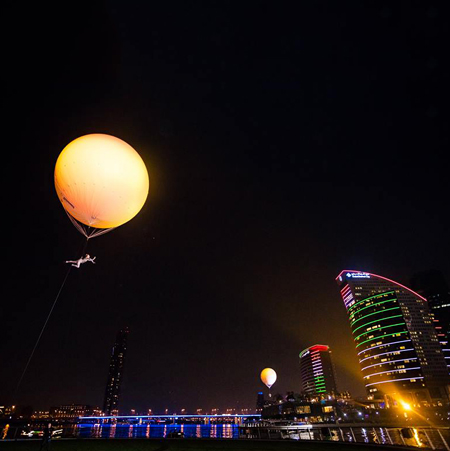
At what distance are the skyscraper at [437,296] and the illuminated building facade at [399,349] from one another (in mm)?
18750

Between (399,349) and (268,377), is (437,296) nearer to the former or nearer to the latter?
(399,349)

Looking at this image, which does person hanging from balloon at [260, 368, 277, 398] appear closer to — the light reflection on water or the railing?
the light reflection on water

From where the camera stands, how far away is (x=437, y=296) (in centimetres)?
16338

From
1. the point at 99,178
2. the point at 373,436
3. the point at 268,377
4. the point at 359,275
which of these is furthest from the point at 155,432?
the point at 359,275

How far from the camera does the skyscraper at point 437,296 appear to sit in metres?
140

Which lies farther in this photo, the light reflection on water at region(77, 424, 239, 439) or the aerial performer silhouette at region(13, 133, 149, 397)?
the light reflection on water at region(77, 424, 239, 439)

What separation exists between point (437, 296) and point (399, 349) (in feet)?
260

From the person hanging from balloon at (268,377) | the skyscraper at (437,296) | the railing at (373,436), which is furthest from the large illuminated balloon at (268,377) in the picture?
the skyscraper at (437,296)

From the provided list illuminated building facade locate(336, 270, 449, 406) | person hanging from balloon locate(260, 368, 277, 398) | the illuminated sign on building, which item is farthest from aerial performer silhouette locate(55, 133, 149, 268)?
the illuminated sign on building

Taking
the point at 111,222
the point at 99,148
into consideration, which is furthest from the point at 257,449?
the point at 99,148

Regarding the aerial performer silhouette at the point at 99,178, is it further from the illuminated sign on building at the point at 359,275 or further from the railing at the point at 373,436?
the illuminated sign on building at the point at 359,275

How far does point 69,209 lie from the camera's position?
1001 centimetres

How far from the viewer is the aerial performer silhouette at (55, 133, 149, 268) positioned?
8.88 meters

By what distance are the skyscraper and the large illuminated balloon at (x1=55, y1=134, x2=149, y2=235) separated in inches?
6426
